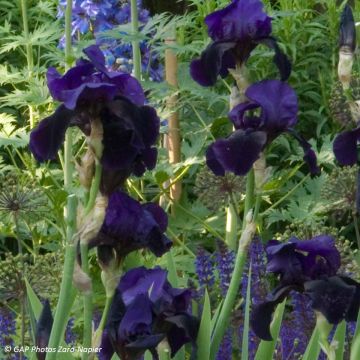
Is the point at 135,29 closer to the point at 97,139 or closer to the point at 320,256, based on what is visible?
the point at 320,256

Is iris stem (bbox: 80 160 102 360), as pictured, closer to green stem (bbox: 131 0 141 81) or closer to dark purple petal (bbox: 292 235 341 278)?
dark purple petal (bbox: 292 235 341 278)

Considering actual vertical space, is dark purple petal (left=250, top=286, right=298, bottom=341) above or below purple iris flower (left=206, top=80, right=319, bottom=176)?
below

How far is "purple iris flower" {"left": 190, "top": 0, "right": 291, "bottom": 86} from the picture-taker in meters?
1.55

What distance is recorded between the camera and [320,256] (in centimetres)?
147

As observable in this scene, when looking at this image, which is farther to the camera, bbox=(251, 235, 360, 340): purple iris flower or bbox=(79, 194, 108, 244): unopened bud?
bbox=(251, 235, 360, 340): purple iris flower

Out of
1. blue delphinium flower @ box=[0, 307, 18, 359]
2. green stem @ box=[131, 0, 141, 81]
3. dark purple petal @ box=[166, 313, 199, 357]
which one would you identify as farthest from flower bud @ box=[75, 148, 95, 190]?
green stem @ box=[131, 0, 141, 81]

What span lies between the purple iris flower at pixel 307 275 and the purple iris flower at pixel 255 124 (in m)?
0.14

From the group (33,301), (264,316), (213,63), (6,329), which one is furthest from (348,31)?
(6,329)

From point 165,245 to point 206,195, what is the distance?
1.39 metres

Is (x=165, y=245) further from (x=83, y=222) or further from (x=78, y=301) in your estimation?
(x=78, y=301)

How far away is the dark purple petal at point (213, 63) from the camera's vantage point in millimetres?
1555

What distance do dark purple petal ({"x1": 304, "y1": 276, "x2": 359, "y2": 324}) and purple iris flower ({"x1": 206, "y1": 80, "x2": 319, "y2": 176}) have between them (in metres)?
0.22

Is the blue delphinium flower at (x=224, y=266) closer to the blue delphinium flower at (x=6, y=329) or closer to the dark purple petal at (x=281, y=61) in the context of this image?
the blue delphinium flower at (x=6, y=329)

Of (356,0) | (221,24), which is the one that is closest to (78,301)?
(221,24)
